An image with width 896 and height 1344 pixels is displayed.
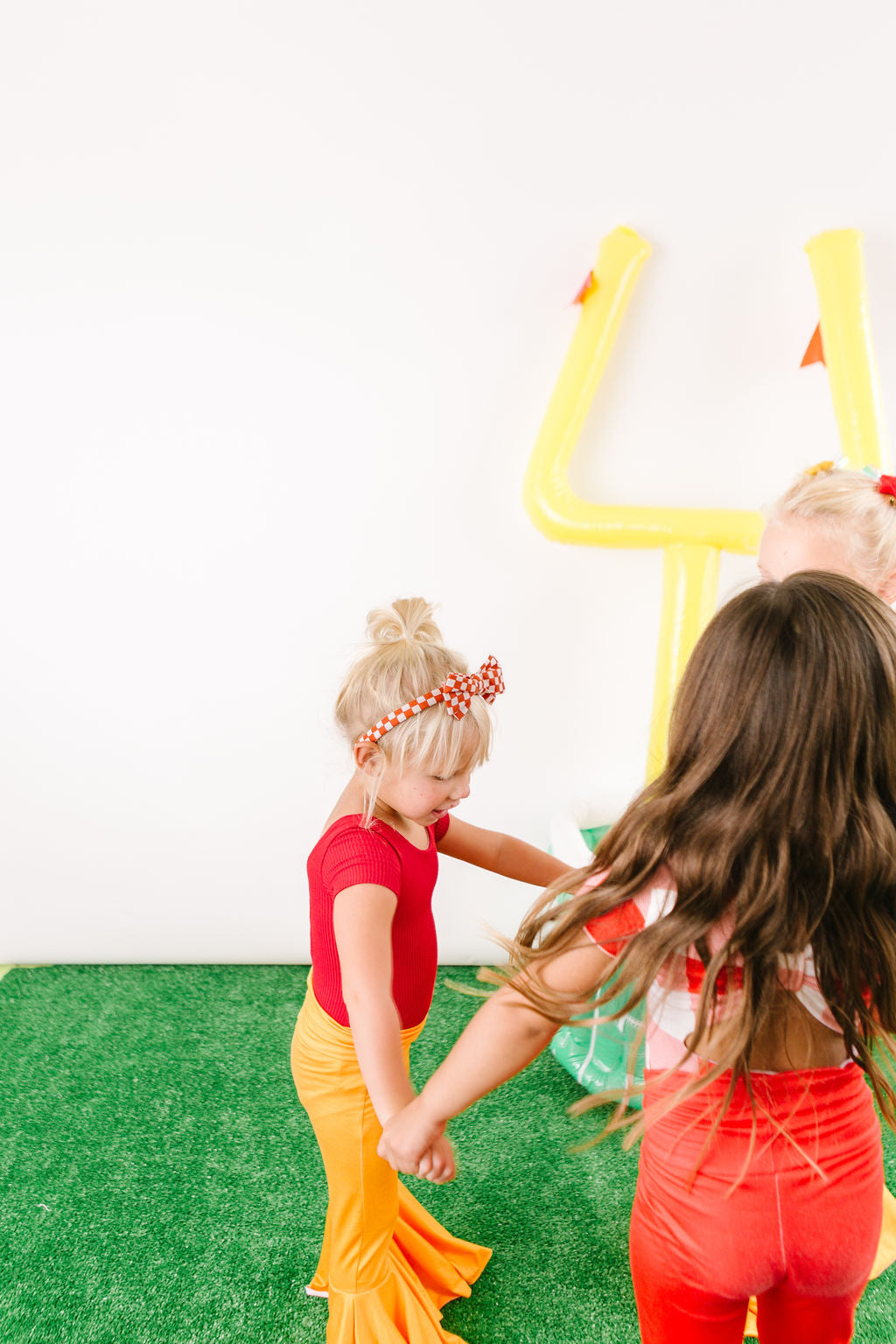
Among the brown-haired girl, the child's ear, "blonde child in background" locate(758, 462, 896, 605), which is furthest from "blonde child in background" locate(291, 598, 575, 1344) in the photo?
"blonde child in background" locate(758, 462, 896, 605)

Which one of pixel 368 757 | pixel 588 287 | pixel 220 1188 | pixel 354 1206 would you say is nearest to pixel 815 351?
pixel 588 287

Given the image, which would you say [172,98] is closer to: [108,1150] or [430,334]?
[430,334]

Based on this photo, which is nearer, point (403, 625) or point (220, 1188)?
point (403, 625)

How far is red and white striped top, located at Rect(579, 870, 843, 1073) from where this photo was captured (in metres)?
0.92

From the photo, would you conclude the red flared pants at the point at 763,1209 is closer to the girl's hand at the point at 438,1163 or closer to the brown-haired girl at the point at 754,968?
the brown-haired girl at the point at 754,968

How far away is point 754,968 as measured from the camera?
891mm

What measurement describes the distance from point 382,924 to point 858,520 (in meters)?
0.96

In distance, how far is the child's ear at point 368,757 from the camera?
3.98ft

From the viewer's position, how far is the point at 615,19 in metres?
1.92

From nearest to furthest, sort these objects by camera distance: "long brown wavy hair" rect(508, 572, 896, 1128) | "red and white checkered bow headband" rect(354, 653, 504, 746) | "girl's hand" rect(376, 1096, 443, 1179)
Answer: "long brown wavy hair" rect(508, 572, 896, 1128)
"girl's hand" rect(376, 1096, 443, 1179)
"red and white checkered bow headband" rect(354, 653, 504, 746)

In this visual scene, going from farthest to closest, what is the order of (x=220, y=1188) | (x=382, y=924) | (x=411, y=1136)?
(x=220, y=1188), (x=382, y=924), (x=411, y=1136)

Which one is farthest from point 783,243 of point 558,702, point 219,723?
point 219,723

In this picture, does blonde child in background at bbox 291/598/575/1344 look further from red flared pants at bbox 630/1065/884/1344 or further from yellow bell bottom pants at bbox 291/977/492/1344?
red flared pants at bbox 630/1065/884/1344

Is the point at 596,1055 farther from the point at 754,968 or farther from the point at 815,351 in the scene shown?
the point at 815,351
